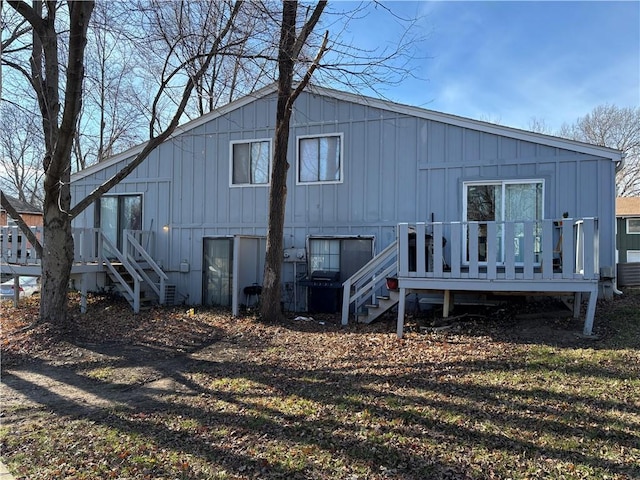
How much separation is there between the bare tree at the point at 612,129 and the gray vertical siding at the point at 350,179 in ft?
81.9

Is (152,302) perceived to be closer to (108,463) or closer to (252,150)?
(252,150)

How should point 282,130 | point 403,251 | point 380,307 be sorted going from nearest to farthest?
point 403,251 → point 380,307 → point 282,130

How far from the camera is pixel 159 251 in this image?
11969 millimetres

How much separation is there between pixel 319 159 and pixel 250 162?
1855mm

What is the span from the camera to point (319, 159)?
1063cm

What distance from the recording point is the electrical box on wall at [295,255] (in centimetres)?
1053

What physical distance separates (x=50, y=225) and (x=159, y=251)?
4138mm

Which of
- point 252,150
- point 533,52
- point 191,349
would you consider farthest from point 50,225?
point 533,52

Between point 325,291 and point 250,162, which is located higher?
point 250,162

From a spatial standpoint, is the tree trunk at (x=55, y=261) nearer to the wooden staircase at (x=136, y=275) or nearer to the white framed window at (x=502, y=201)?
the wooden staircase at (x=136, y=275)

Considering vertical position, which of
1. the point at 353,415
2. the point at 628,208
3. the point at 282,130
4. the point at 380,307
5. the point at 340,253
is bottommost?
the point at 353,415

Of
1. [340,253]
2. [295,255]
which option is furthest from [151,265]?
[340,253]

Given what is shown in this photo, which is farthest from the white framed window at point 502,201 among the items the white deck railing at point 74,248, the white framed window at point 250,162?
the white deck railing at point 74,248

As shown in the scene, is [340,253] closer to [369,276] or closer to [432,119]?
[369,276]
